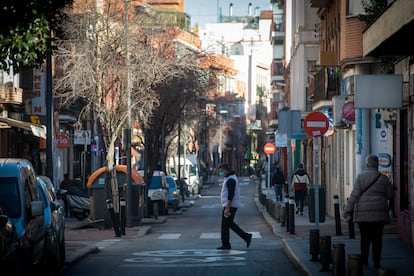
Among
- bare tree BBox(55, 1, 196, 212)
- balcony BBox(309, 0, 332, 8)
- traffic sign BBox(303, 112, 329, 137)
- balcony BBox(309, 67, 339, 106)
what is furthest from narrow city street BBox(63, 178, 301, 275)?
balcony BBox(309, 0, 332, 8)

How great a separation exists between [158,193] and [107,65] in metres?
11.6

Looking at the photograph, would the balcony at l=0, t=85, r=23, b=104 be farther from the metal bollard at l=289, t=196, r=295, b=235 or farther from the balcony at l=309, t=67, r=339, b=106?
the metal bollard at l=289, t=196, r=295, b=235

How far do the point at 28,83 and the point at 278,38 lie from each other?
49145mm

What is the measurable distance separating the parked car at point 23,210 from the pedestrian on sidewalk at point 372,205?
179 inches

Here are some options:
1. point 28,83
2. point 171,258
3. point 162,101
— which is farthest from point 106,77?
point 171,258

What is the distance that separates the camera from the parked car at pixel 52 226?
60.2 ft

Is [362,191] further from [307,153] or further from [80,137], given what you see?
[307,153]

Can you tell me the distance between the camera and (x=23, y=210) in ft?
52.4

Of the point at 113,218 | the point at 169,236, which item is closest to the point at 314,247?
the point at 113,218

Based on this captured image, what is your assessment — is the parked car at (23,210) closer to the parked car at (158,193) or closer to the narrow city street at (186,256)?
the narrow city street at (186,256)

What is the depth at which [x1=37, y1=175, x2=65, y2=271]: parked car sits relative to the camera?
18.4 meters

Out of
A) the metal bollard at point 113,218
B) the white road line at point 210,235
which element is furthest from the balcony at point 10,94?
the white road line at point 210,235

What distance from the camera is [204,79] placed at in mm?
48656

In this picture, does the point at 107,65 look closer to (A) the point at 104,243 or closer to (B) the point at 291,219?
(A) the point at 104,243
